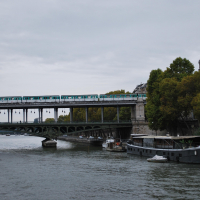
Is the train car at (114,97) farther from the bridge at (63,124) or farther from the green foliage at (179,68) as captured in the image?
the green foliage at (179,68)

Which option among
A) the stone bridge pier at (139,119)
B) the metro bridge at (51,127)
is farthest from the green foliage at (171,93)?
the metro bridge at (51,127)

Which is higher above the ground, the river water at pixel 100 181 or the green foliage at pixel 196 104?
the green foliage at pixel 196 104

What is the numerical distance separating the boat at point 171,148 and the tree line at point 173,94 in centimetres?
1019

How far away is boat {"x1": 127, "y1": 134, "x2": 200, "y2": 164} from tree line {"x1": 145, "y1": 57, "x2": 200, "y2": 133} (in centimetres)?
1019

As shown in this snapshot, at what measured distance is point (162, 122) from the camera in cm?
7806

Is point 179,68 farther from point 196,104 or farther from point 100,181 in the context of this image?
point 100,181

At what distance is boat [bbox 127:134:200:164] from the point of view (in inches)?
1903

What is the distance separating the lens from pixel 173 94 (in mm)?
71750

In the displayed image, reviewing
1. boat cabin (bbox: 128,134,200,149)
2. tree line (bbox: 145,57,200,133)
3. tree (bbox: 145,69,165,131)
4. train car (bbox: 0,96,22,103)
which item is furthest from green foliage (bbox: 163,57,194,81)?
train car (bbox: 0,96,22,103)

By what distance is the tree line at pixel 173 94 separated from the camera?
68.7 meters

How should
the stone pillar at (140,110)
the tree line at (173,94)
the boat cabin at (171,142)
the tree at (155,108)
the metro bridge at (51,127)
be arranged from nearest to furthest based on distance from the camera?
the boat cabin at (171,142), the tree line at (173,94), the tree at (155,108), the metro bridge at (51,127), the stone pillar at (140,110)

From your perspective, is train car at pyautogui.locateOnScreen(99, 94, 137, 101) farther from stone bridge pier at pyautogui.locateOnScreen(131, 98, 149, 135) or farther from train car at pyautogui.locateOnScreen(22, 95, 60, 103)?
train car at pyautogui.locateOnScreen(22, 95, 60, 103)

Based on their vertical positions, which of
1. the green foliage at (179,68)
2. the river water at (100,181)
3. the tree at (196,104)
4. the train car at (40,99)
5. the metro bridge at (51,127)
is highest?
the green foliage at (179,68)

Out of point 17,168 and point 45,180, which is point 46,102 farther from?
point 45,180
